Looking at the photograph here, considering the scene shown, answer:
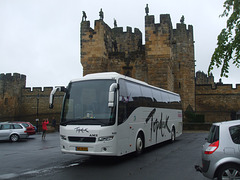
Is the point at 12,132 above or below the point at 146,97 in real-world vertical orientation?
below

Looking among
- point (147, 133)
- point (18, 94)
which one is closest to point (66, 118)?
point (147, 133)

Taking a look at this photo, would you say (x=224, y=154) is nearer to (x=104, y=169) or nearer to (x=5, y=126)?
(x=104, y=169)

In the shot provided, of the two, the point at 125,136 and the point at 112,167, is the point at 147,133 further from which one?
the point at 112,167

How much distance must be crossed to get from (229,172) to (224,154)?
13.9 inches

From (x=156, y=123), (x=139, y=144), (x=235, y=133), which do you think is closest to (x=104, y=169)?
(x=139, y=144)

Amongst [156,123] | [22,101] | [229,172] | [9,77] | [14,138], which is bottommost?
[14,138]

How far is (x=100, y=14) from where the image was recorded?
24.2 metres

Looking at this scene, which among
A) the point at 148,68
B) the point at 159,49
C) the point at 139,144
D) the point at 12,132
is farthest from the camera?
the point at 148,68

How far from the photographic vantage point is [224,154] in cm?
542

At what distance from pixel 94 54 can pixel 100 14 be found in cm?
359

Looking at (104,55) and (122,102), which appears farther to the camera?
(104,55)

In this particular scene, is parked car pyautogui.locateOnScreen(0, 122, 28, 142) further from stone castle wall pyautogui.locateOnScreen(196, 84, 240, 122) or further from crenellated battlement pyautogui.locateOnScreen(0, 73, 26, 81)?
crenellated battlement pyautogui.locateOnScreen(0, 73, 26, 81)

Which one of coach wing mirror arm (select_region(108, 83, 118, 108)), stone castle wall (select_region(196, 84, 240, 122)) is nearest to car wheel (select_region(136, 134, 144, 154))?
coach wing mirror arm (select_region(108, 83, 118, 108))

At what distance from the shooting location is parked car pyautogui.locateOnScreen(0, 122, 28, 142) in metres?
18.1
